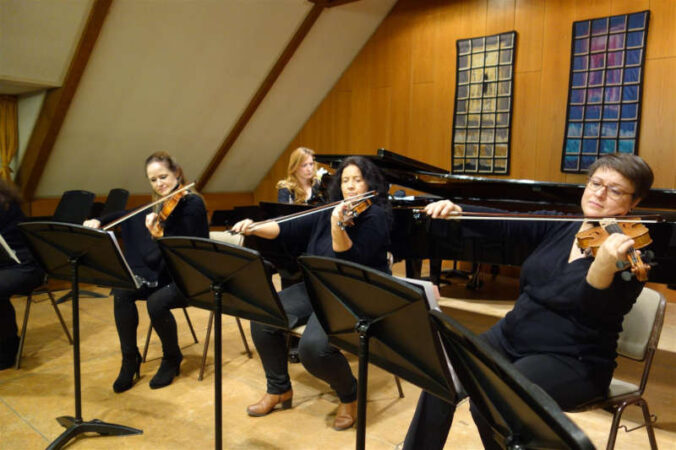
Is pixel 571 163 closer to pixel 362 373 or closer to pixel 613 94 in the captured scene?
pixel 613 94

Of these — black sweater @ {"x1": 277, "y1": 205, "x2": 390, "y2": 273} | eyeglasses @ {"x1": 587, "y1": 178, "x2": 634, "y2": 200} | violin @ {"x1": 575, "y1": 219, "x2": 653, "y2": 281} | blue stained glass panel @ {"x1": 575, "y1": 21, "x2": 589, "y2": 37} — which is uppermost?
blue stained glass panel @ {"x1": 575, "y1": 21, "x2": 589, "y2": 37}

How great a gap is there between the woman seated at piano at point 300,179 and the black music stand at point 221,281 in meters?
2.07

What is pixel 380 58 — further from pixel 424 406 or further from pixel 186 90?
pixel 424 406

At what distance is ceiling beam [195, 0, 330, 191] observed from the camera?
6352 millimetres

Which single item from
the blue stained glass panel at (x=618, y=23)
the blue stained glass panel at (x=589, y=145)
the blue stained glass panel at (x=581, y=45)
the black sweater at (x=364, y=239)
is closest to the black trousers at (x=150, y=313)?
the black sweater at (x=364, y=239)

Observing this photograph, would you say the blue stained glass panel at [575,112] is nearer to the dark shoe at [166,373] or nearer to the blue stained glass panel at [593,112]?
the blue stained glass panel at [593,112]

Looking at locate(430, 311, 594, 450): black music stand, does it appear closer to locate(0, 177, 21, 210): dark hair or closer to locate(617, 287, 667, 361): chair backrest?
locate(617, 287, 667, 361): chair backrest

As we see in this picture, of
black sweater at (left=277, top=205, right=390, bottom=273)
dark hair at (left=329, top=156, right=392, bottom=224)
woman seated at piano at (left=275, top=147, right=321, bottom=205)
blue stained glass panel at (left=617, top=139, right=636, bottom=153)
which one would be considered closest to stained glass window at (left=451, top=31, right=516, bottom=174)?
blue stained glass panel at (left=617, top=139, right=636, bottom=153)

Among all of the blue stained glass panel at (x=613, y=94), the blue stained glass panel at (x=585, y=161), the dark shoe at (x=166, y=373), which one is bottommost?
the dark shoe at (x=166, y=373)

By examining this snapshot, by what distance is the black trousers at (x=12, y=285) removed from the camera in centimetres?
313

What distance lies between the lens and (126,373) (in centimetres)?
290

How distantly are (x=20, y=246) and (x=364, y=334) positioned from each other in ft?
8.87

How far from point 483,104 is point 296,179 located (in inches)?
112

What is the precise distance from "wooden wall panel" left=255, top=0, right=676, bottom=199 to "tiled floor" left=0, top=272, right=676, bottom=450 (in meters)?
3.51
